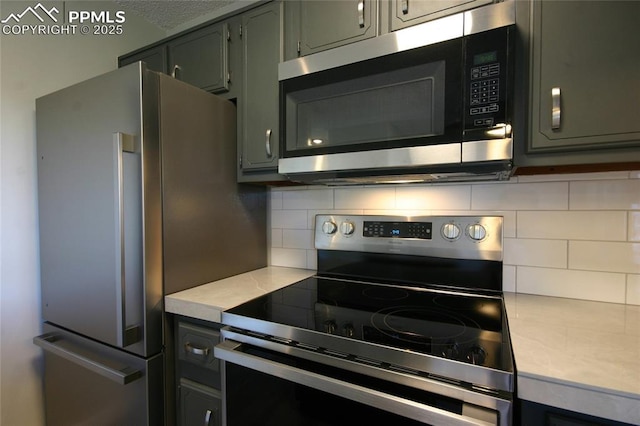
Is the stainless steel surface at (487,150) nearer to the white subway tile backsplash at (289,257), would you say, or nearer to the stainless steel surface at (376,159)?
the stainless steel surface at (376,159)

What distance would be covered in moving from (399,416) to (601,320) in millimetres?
682

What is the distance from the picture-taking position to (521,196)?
116 centimetres

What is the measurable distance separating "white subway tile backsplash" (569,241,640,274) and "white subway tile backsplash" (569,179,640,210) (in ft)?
0.42

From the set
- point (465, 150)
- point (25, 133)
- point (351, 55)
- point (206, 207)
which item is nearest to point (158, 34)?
point (25, 133)

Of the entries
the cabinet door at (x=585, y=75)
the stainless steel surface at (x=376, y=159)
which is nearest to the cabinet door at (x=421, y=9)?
the cabinet door at (x=585, y=75)

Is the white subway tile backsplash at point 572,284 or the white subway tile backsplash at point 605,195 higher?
the white subway tile backsplash at point 605,195

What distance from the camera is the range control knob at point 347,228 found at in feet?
4.68

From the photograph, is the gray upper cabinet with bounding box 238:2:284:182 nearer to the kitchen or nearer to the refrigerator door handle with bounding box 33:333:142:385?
the kitchen

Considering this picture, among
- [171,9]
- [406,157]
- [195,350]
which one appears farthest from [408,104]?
[171,9]

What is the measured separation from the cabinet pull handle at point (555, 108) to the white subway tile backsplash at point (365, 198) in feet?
2.09

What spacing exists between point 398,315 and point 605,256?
29.8 inches

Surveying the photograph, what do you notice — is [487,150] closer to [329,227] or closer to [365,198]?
[365,198]

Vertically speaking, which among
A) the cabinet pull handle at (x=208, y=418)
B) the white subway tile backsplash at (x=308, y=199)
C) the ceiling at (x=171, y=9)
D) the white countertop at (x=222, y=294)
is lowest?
the cabinet pull handle at (x=208, y=418)

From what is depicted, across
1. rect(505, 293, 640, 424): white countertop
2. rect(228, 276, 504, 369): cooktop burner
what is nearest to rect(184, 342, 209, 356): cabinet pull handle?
rect(228, 276, 504, 369): cooktop burner
